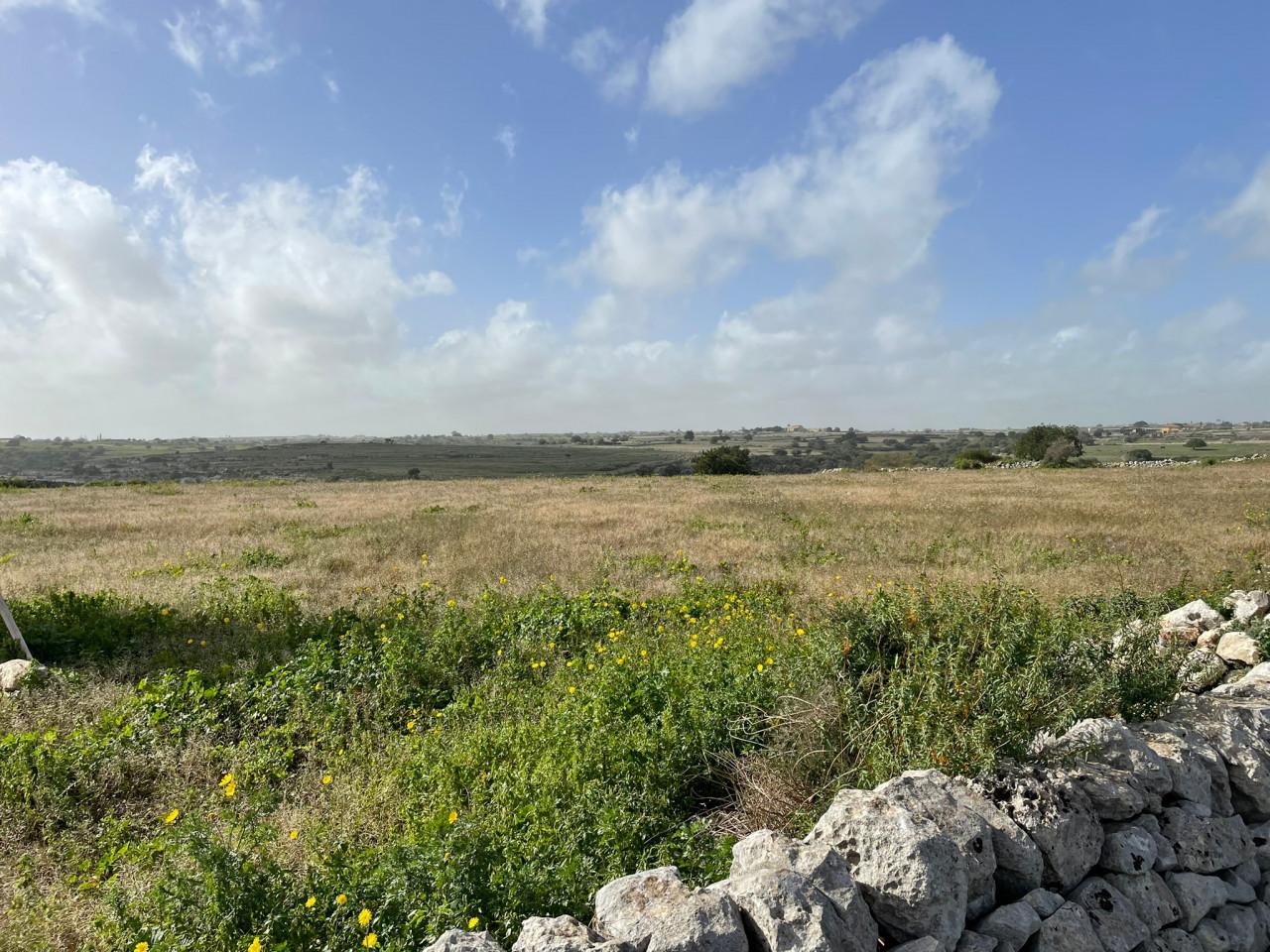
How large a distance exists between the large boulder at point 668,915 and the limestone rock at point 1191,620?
22.4 ft

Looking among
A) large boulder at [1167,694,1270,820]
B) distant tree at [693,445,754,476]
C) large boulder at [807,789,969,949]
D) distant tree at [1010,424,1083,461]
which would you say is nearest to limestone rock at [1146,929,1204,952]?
large boulder at [1167,694,1270,820]

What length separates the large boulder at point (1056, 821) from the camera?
10.4 ft

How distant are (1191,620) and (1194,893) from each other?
5.06m

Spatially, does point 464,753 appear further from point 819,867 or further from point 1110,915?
point 1110,915

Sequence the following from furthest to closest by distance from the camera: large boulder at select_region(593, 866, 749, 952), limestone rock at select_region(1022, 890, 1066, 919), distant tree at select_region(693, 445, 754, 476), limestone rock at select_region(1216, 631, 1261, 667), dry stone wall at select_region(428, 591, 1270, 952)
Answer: distant tree at select_region(693, 445, 754, 476) < limestone rock at select_region(1216, 631, 1261, 667) < limestone rock at select_region(1022, 890, 1066, 919) < dry stone wall at select_region(428, 591, 1270, 952) < large boulder at select_region(593, 866, 749, 952)

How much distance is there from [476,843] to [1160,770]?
3.79 metres

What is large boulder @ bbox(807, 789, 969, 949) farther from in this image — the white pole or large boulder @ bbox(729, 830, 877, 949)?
the white pole

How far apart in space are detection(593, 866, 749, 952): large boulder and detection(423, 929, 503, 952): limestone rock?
18.1 inches

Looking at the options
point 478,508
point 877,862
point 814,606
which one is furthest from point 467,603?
point 478,508

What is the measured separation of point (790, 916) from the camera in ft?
8.01

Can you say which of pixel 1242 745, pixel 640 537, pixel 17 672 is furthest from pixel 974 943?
pixel 640 537

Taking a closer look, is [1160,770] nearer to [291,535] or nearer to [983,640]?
[983,640]

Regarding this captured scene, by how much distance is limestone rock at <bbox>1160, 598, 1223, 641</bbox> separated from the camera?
22.8 feet

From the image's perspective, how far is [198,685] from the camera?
6.26m
